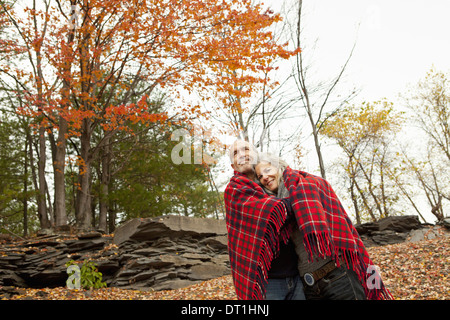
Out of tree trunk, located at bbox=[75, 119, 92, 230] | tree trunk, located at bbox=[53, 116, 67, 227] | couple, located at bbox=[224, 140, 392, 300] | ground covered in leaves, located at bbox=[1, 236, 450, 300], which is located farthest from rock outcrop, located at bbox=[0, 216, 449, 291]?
couple, located at bbox=[224, 140, 392, 300]

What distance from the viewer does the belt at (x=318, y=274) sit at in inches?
71.7

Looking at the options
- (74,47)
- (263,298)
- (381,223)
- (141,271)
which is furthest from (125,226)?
(381,223)

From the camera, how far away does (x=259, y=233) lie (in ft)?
6.52

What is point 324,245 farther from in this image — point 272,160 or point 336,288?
point 272,160

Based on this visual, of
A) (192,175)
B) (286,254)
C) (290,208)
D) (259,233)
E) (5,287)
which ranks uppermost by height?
(192,175)

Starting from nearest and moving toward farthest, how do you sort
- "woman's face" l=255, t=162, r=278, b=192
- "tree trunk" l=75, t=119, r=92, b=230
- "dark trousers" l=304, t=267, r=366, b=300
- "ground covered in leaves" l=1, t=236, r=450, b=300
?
1. "dark trousers" l=304, t=267, r=366, b=300
2. "woman's face" l=255, t=162, r=278, b=192
3. "ground covered in leaves" l=1, t=236, r=450, b=300
4. "tree trunk" l=75, t=119, r=92, b=230

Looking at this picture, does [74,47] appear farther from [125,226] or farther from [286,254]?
[286,254]

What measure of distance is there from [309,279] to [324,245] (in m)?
0.22

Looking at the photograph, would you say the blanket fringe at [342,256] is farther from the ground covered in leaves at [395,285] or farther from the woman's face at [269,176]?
the ground covered in leaves at [395,285]

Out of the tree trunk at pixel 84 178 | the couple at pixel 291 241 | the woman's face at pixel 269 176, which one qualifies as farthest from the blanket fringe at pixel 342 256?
the tree trunk at pixel 84 178

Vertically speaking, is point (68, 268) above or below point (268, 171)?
below

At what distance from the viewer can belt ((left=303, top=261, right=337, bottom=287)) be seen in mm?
1822

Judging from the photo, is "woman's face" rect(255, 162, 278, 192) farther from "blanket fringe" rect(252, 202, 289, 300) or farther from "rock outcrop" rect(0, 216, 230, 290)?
"rock outcrop" rect(0, 216, 230, 290)

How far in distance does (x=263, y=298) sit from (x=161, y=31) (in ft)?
28.4
